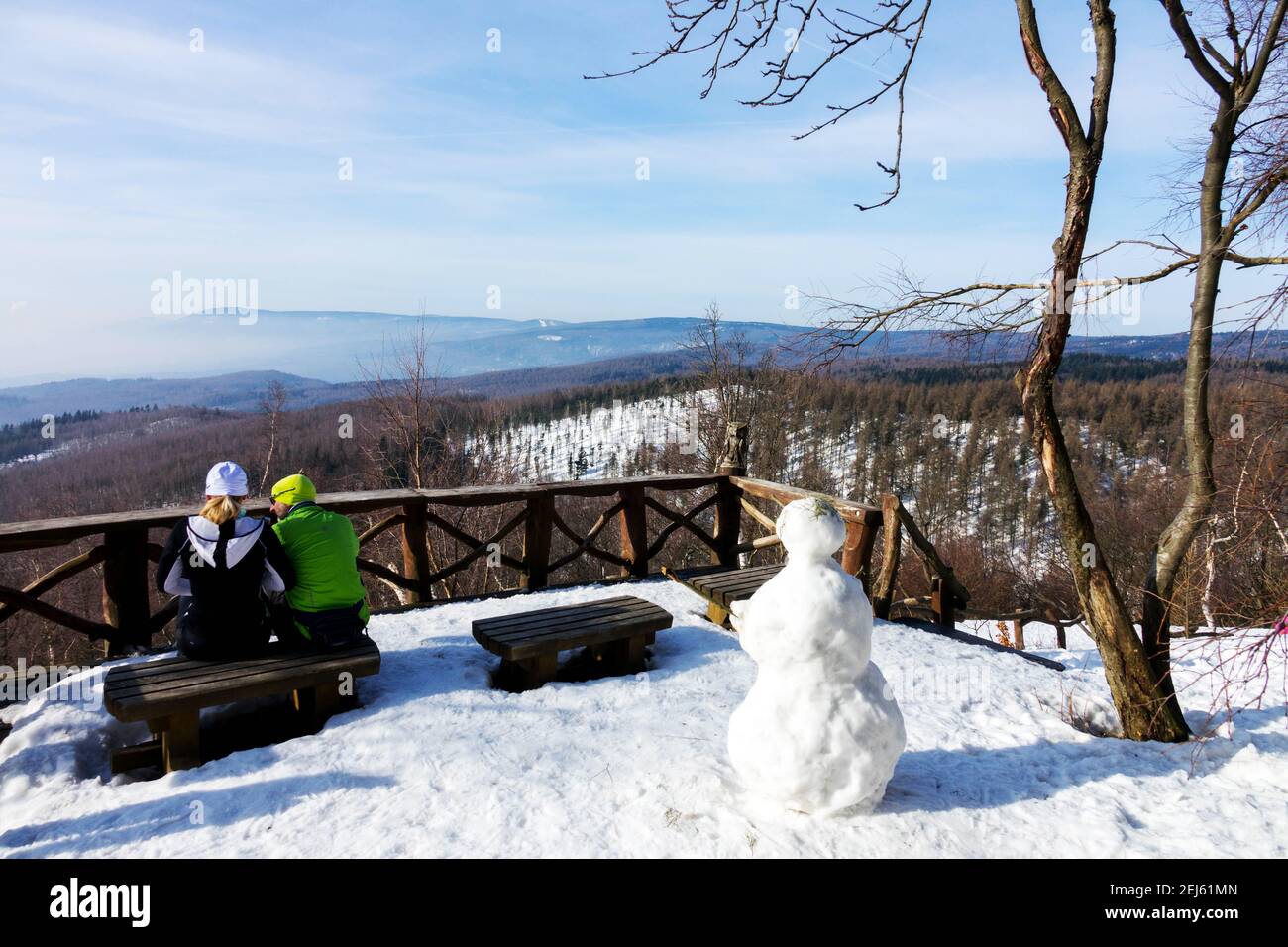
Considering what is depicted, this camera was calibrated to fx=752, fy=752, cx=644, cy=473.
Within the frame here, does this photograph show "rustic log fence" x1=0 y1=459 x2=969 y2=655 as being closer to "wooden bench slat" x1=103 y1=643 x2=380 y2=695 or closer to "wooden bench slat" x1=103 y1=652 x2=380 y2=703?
"wooden bench slat" x1=103 y1=643 x2=380 y2=695

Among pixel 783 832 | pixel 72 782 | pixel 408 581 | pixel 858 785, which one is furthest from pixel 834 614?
pixel 408 581

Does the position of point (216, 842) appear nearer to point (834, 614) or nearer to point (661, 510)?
point (834, 614)

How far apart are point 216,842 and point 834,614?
8.74 feet

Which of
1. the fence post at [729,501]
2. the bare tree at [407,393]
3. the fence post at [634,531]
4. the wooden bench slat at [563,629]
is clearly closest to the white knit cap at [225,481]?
the wooden bench slat at [563,629]

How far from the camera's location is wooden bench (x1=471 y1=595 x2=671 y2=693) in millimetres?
4840

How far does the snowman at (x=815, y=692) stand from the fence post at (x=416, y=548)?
3.84m

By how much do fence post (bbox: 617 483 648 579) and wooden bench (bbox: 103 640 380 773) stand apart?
10.7ft

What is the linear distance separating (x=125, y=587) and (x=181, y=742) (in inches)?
81.3

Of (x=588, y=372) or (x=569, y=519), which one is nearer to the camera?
(x=569, y=519)

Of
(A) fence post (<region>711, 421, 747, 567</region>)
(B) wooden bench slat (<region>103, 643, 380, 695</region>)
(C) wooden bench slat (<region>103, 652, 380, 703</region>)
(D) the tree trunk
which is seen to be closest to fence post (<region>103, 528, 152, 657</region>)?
(B) wooden bench slat (<region>103, 643, 380, 695</region>)

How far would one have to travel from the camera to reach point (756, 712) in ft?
10.7

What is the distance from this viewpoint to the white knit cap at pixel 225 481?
13.9 ft
